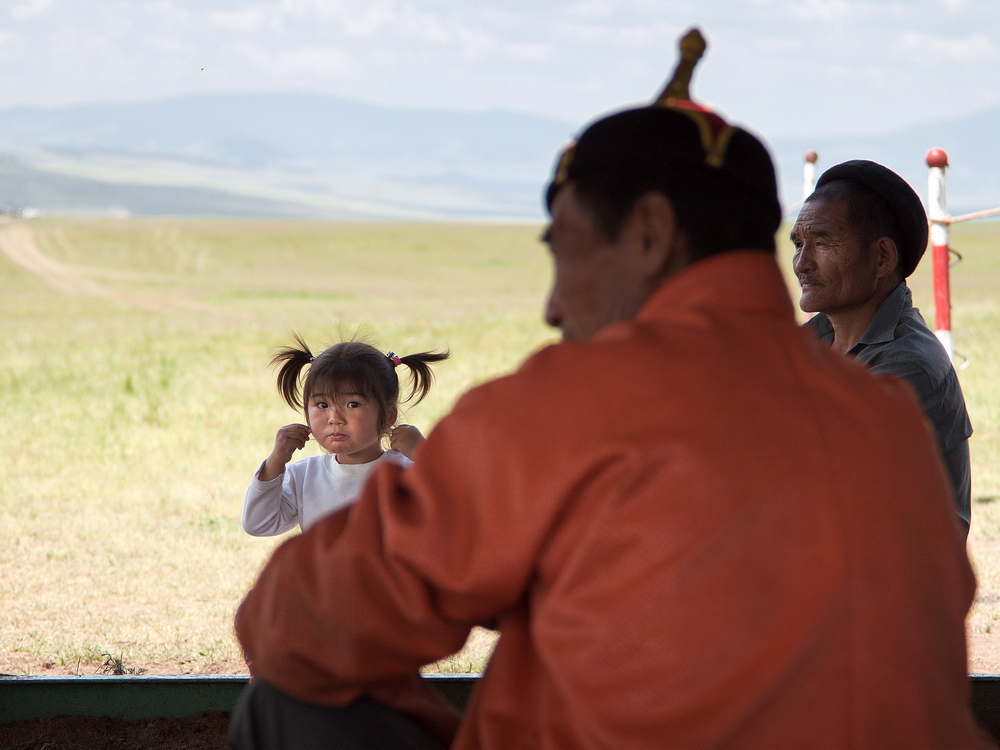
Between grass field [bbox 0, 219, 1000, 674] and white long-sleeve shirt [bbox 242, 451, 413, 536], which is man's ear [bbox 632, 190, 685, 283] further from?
grass field [bbox 0, 219, 1000, 674]

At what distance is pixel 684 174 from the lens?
132cm

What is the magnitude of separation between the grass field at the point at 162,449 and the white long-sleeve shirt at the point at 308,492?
0.97 metres

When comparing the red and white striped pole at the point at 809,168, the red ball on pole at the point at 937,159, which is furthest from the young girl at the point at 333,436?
the red and white striped pole at the point at 809,168

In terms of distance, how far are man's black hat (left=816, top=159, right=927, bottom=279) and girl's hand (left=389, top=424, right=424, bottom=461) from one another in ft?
4.11

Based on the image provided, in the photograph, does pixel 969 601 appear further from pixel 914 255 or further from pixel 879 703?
pixel 914 255

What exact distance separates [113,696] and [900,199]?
7.61 feet

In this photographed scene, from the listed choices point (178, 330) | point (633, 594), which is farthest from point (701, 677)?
point (178, 330)

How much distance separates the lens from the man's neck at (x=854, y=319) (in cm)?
280

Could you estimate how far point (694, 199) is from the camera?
1.32 m

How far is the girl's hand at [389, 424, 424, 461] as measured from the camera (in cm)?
285

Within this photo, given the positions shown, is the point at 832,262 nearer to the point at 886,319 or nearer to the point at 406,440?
the point at 886,319

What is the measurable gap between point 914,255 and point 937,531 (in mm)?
1676

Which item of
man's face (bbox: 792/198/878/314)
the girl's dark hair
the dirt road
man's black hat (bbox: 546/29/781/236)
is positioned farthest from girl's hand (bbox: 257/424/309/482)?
the dirt road

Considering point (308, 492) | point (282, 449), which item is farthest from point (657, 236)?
Answer: point (308, 492)
